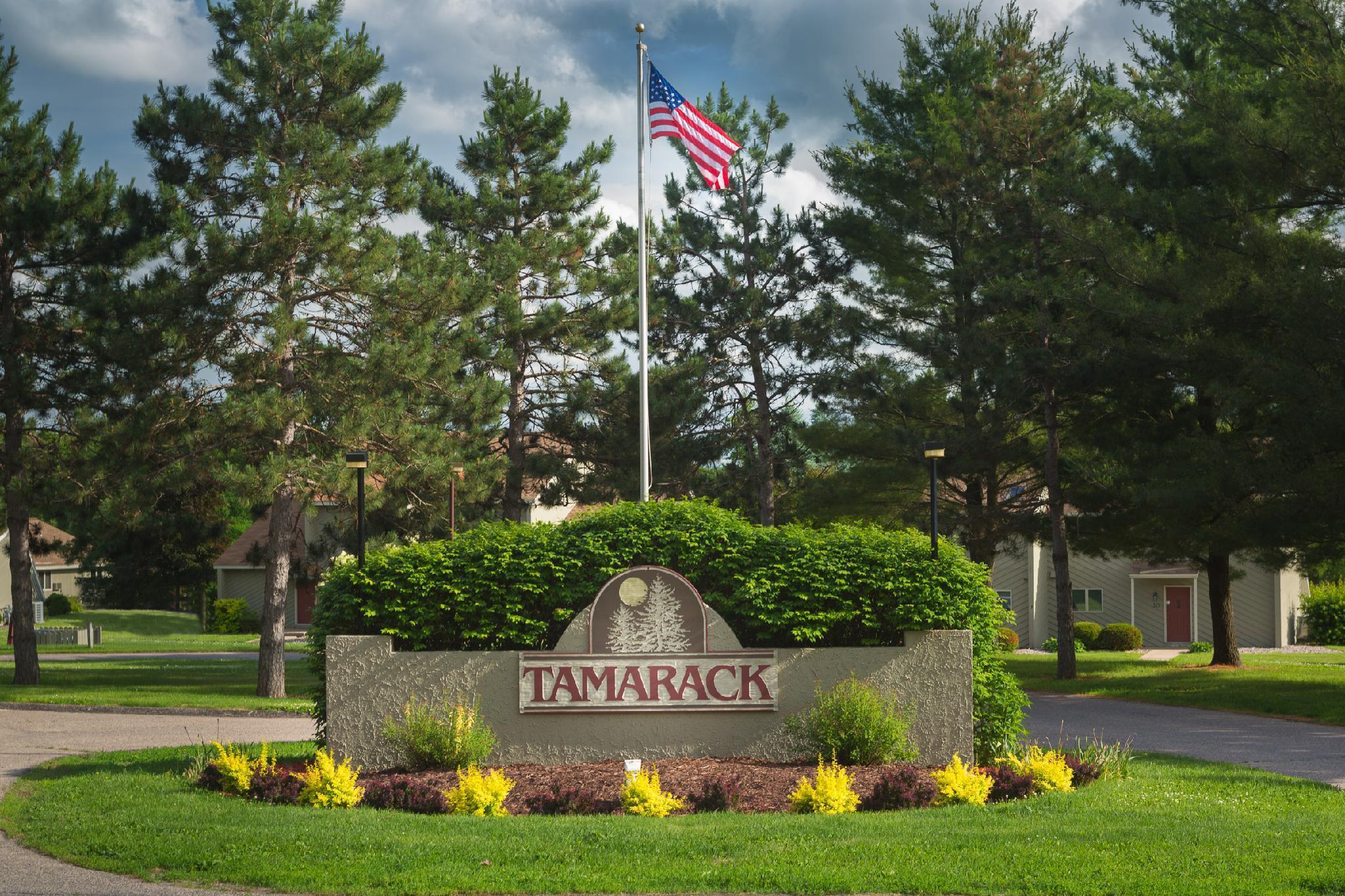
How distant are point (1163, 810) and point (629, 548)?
550cm

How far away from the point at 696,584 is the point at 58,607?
50.8 metres

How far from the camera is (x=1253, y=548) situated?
23.9 meters

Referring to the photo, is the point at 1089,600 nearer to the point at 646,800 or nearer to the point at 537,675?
the point at 537,675

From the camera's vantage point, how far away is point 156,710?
66.5 ft

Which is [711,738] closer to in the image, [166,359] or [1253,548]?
[166,359]

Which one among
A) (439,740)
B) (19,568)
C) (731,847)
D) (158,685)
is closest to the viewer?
(731,847)

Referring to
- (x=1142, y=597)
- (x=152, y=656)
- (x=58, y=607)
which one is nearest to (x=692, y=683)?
(x=152, y=656)

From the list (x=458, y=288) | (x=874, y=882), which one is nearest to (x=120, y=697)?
(x=458, y=288)

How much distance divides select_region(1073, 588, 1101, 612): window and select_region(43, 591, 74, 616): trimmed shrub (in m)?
44.1

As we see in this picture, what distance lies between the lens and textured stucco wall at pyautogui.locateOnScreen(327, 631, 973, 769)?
1170 cm

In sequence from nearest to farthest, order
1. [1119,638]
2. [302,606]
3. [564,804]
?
[564,804] < [1119,638] < [302,606]

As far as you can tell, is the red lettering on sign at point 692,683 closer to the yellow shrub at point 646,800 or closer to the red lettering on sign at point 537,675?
the red lettering on sign at point 537,675

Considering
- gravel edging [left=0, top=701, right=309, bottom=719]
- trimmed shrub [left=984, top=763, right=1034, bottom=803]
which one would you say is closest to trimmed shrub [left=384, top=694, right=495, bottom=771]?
trimmed shrub [left=984, top=763, right=1034, bottom=803]

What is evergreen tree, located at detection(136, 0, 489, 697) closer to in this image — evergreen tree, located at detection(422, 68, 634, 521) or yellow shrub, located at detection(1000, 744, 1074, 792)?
evergreen tree, located at detection(422, 68, 634, 521)
